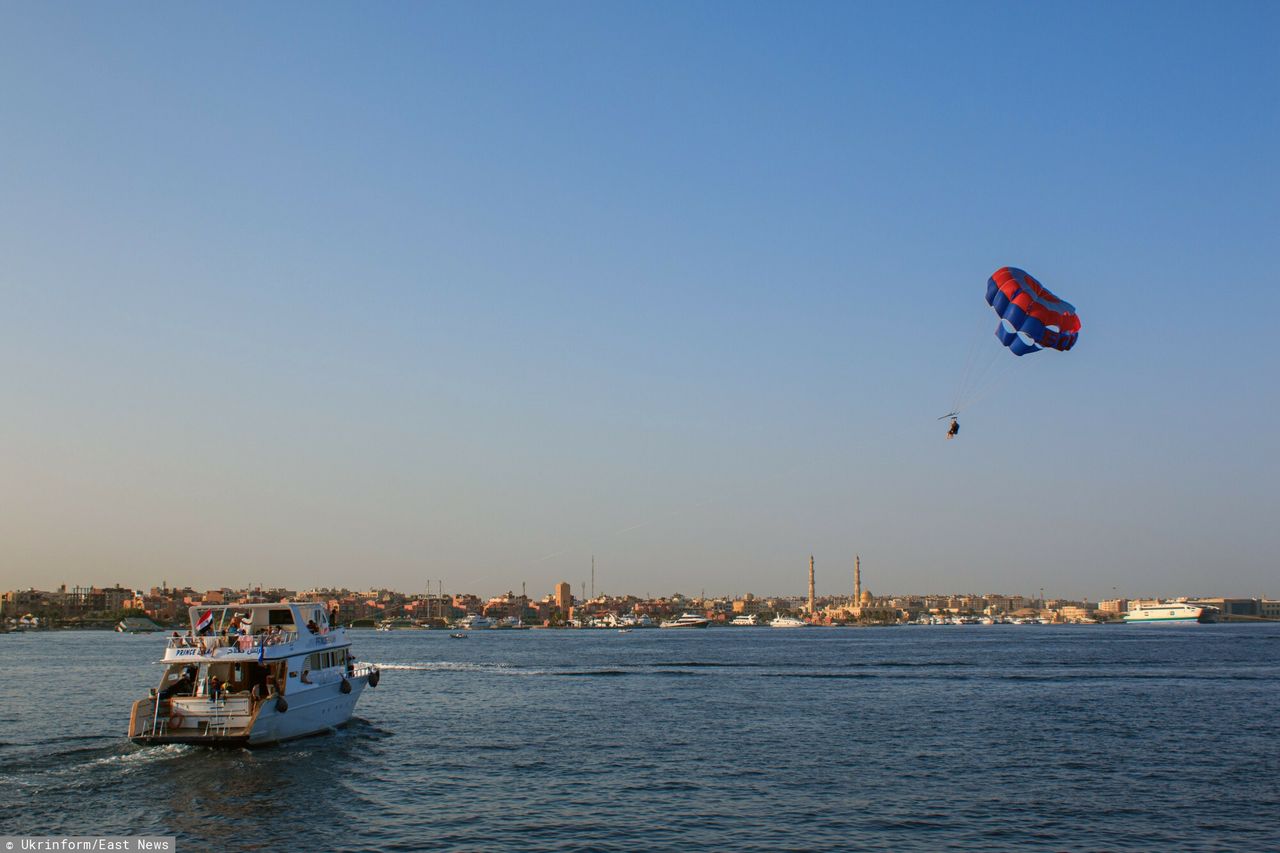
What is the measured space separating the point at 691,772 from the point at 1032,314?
20850 mm

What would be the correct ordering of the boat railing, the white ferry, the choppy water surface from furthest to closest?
1. the boat railing
2. the white ferry
3. the choppy water surface

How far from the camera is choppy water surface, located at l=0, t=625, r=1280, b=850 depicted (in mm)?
26297

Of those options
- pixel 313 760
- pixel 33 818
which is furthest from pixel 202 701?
pixel 33 818

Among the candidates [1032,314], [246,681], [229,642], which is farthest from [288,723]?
[1032,314]

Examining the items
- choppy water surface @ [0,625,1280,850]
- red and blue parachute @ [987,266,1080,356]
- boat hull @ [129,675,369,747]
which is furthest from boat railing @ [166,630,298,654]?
red and blue parachute @ [987,266,1080,356]

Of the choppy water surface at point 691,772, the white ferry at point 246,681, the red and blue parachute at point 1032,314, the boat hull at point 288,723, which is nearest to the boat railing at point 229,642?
the white ferry at point 246,681

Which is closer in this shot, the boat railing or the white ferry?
the white ferry

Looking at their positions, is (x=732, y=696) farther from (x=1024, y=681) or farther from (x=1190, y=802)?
(x=1190, y=802)

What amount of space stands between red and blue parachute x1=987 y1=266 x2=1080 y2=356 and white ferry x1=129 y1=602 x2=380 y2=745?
30.0 meters

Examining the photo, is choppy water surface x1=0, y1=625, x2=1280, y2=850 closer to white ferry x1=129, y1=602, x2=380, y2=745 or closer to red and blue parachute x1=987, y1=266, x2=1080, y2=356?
white ferry x1=129, y1=602, x2=380, y2=745

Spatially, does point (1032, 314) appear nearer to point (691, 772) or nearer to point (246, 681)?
point (691, 772)

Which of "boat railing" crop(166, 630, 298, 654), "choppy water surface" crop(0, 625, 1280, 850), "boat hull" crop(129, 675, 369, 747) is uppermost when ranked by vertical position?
"boat railing" crop(166, 630, 298, 654)

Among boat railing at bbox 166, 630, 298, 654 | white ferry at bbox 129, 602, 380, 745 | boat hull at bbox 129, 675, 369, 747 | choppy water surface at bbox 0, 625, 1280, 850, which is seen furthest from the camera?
boat railing at bbox 166, 630, 298, 654

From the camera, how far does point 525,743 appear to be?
134ft
